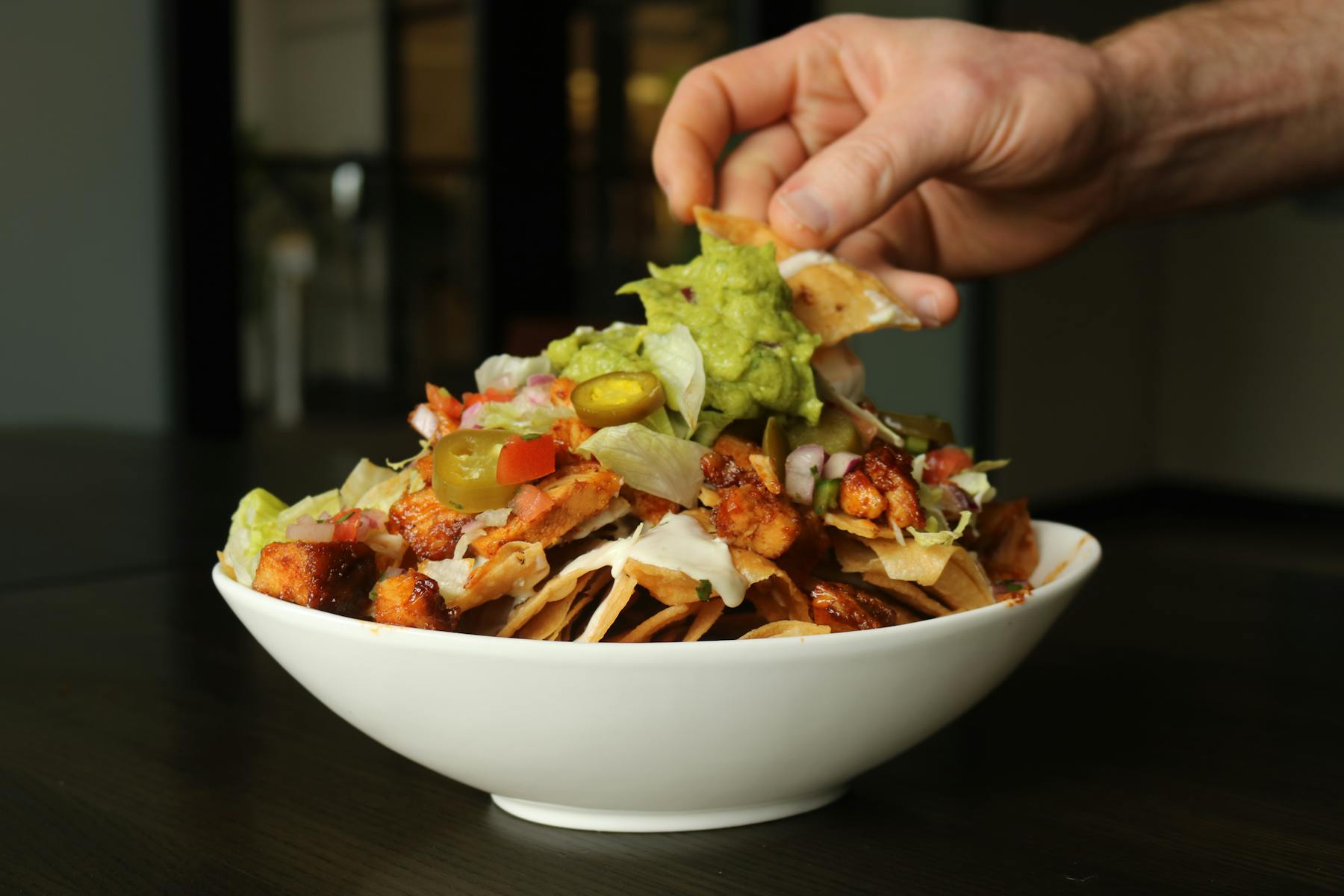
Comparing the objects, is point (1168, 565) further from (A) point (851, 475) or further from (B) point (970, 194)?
(A) point (851, 475)

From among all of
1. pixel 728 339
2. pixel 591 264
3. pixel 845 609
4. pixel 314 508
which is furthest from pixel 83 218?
pixel 591 264

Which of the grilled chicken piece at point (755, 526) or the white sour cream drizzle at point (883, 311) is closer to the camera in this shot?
the grilled chicken piece at point (755, 526)

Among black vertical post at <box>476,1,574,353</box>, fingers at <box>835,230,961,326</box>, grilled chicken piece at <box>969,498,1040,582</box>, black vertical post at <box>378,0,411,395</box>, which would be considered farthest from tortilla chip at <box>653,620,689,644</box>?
black vertical post at <box>378,0,411,395</box>

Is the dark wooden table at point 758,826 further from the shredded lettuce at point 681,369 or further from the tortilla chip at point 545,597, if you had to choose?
the shredded lettuce at point 681,369

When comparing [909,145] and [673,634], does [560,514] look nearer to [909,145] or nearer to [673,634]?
[673,634]

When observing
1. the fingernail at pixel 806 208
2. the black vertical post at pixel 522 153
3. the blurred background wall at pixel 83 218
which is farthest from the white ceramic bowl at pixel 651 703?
the black vertical post at pixel 522 153

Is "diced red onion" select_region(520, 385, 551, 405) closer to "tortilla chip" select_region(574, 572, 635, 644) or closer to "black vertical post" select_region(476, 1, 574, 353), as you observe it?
"tortilla chip" select_region(574, 572, 635, 644)

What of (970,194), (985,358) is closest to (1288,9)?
(970,194)
